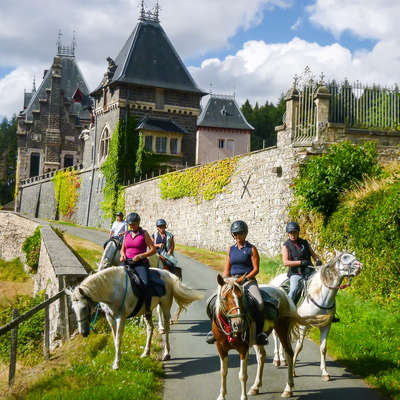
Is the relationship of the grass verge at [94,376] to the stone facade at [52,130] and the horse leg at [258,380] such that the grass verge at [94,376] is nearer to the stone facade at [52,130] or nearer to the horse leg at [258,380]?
the horse leg at [258,380]

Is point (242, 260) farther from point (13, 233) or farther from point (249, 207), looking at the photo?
point (13, 233)

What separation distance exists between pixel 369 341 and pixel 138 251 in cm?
451

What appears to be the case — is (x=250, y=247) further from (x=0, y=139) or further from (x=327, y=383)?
(x=0, y=139)

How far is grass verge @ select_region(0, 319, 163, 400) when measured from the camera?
22.3 ft

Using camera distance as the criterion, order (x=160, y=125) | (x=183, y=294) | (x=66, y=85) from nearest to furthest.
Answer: (x=183, y=294), (x=160, y=125), (x=66, y=85)

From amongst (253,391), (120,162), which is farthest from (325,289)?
(120,162)

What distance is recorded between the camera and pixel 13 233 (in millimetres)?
33281

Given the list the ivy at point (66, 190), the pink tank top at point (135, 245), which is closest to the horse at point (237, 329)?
the pink tank top at point (135, 245)

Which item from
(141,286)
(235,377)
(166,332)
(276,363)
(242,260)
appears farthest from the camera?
(166,332)

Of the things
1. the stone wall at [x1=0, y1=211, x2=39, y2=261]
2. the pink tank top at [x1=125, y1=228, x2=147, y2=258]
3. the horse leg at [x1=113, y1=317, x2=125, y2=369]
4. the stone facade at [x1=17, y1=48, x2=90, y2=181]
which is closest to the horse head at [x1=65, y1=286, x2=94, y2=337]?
the horse leg at [x1=113, y1=317, x2=125, y2=369]

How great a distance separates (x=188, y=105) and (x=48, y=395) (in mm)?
42332

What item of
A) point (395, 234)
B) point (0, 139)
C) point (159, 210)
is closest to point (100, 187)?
point (159, 210)

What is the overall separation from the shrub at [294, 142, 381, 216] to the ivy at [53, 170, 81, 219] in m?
38.9

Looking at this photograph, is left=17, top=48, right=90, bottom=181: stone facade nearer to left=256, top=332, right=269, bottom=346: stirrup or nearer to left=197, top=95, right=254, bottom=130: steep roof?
left=197, top=95, right=254, bottom=130: steep roof
